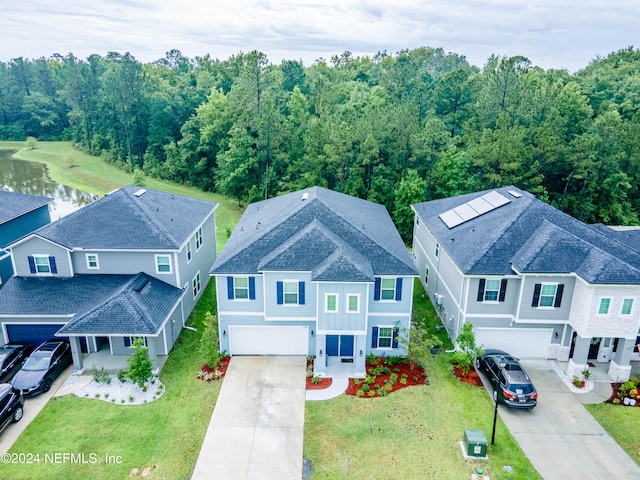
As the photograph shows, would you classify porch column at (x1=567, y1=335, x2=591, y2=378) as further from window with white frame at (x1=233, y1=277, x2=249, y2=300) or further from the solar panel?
window with white frame at (x1=233, y1=277, x2=249, y2=300)

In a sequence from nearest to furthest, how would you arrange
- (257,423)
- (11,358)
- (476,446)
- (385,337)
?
(476,446), (257,423), (11,358), (385,337)

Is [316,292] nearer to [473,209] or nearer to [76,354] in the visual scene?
[76,354]

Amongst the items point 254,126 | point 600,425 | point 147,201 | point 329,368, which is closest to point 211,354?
point 329,368

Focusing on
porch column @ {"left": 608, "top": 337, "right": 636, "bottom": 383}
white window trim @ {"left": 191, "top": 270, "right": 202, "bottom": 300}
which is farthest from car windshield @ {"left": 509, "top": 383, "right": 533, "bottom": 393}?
white window trim @ {"left": 191, "top": 270, "right": 202, "bottom": 300}

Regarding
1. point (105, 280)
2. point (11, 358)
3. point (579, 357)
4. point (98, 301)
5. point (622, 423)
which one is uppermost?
point (105, 280)

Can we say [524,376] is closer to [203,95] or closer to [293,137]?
[293,137]

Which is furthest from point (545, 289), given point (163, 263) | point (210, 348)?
point (163, 263)
